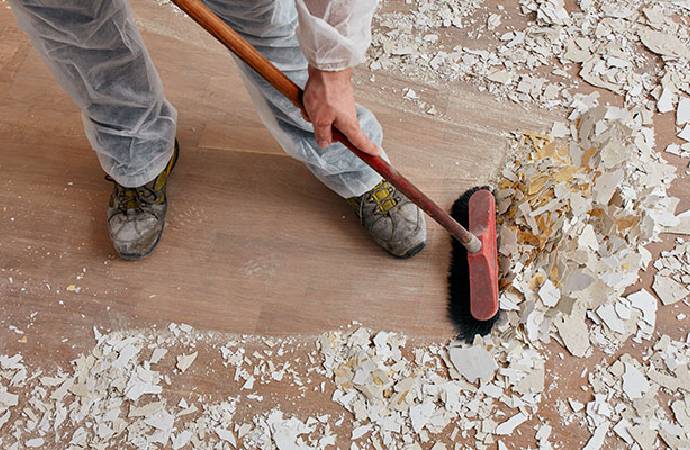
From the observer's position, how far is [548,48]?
6.29ft

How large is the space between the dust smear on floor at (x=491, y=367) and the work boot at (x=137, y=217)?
20cm

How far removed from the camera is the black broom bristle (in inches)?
57.7

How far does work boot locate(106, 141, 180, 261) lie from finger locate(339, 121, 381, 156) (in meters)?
0.62

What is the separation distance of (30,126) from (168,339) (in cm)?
72

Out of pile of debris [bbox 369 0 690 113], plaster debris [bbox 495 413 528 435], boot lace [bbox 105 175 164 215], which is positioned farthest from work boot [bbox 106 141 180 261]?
plaster debris [bbox 495 413 528 435]

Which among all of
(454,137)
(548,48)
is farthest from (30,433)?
(548,48)

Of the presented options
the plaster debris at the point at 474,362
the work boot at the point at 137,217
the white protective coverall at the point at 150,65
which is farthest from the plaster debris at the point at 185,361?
the plaster debris at the point at 474,362

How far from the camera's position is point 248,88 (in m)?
1.48

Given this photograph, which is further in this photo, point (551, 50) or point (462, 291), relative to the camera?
point (551, 50)

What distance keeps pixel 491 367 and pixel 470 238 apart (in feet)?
0.87

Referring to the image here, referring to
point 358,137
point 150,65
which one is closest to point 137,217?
point 150,65

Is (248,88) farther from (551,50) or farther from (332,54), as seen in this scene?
(551,50)

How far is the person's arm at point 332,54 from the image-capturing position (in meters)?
1.03

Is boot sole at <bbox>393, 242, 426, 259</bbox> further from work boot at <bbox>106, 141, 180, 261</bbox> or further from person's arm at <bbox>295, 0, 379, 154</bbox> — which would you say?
work boot at <bbox>106, 141, 180, 261</bbox>
